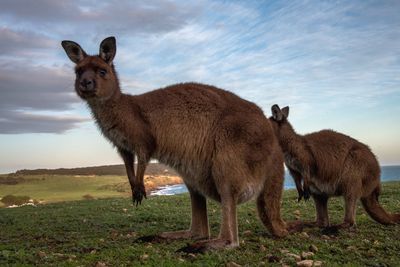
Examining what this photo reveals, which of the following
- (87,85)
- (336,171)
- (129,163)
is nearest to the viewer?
(87,85)

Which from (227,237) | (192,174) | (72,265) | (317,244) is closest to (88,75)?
(192,174)

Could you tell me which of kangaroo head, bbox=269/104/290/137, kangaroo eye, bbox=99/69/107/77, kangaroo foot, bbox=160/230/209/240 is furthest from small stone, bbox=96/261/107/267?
kangaroo head, bbox=269/104/290/137

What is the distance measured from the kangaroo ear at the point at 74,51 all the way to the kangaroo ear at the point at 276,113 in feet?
12.7

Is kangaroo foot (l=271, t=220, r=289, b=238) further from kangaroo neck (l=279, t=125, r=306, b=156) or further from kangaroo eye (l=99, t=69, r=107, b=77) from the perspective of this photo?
kangaroo eye (l=99, t=69, r=107, b=77)

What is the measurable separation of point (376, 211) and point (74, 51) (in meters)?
5.86

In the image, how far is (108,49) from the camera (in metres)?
6.68

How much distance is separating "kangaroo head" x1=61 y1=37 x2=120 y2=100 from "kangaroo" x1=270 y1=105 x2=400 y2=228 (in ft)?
12.1

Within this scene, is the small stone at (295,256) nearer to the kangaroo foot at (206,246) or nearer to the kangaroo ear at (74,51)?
the kangaroo foot at (206,246)

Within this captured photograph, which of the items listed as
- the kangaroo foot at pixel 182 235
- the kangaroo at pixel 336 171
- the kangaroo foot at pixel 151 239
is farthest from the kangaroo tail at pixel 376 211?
the kangaroo foot at pixel 151 239

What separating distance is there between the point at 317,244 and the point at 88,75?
4.03 m

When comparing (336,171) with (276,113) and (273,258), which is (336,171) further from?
(273,258)

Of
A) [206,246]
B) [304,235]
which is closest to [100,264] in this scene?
[206,246]

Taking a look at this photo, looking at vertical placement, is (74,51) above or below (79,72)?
above

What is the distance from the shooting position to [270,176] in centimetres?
672
